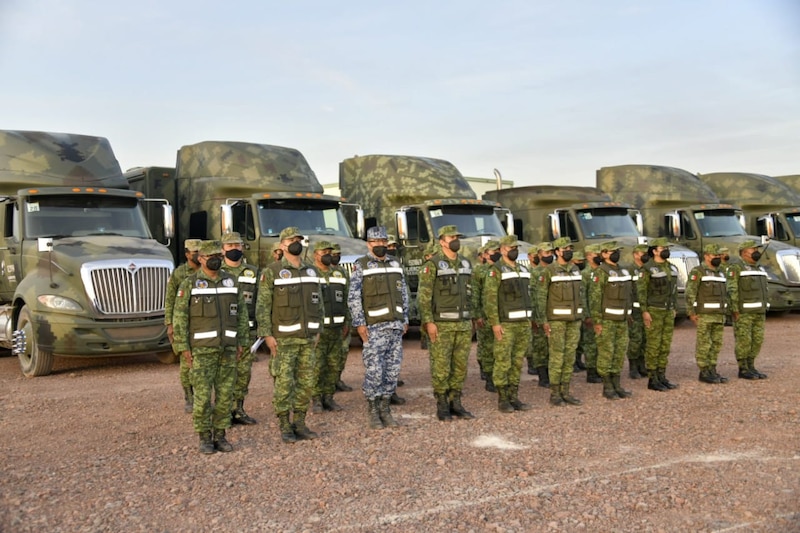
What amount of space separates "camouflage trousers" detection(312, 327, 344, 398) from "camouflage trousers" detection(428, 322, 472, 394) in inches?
40.7

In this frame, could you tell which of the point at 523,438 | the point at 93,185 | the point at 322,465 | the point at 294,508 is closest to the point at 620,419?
the point at 523,438

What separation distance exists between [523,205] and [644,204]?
3117 millimetres

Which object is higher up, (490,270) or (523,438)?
(490,270)

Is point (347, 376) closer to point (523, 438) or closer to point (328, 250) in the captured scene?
point (328, 250)

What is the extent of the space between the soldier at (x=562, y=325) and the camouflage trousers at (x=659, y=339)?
1.22m

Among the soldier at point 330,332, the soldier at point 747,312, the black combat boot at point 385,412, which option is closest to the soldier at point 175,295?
the soldier at point 330,332

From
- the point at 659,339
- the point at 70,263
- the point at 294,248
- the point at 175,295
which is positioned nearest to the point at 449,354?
the point at 294,248

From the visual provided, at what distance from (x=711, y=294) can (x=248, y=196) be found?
684 cm

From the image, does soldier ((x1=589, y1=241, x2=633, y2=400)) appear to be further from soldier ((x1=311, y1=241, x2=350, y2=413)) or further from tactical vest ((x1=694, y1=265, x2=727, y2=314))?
soldier ((x1=311, y1=241, x2=350, y2=413))

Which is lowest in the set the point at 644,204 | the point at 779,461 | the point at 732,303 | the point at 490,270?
the point at 779,461

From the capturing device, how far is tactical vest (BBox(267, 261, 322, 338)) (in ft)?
20.3

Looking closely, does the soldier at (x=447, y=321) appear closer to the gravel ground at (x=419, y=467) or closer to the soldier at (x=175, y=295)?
the gravel ground at (x=419, y=467)

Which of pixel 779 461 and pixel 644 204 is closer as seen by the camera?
pixel 779 461

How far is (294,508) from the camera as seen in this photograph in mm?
4496
